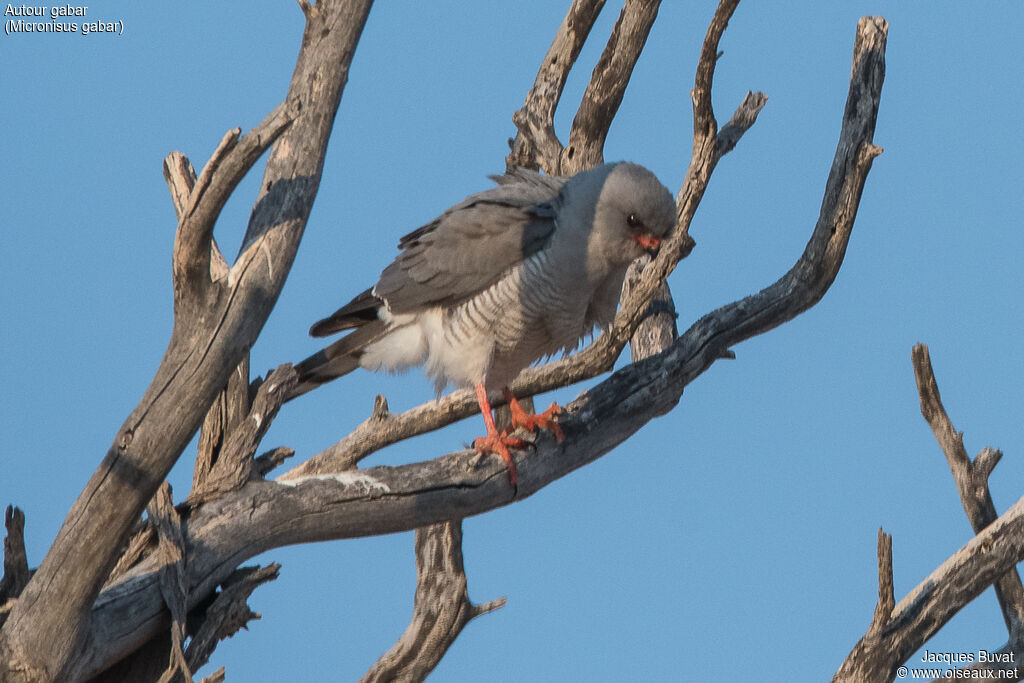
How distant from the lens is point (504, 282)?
508 centimetres

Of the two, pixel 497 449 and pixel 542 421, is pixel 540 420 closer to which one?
pixel 542 421

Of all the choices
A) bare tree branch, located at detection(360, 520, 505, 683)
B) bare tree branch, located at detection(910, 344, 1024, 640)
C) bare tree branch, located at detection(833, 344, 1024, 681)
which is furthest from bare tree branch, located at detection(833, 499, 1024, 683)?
bare tree branch, located at detection(360, 520, 505, 683)

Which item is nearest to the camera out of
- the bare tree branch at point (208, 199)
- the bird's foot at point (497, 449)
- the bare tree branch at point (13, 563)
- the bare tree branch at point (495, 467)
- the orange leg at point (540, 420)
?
the bare tree branch at point (208, 199)

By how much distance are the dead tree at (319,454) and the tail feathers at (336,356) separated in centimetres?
31

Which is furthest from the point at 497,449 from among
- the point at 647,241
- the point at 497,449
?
the point at 647,241

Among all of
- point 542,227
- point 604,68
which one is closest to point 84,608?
point 542,227

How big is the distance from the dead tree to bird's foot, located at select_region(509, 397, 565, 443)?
6 cm

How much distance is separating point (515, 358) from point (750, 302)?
1.14 m

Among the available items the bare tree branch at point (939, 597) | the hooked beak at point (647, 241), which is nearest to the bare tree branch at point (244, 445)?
the hooked beak at point (647, 241)

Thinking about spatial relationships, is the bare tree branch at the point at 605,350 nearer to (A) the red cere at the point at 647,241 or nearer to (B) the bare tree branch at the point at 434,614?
(A) the red cere at the point at 647,241

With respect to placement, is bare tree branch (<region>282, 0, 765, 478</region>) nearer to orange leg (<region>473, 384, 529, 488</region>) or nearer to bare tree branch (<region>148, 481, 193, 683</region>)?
orange leg (<region>473, 384, 529, 488</region>)

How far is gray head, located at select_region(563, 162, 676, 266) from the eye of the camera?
16.6 feet

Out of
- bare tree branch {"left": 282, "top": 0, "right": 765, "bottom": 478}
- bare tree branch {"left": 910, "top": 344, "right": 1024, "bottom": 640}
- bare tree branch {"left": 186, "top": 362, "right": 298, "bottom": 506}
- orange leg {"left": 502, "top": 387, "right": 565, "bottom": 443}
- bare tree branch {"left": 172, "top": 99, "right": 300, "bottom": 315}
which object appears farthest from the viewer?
bare tree branch {"left": 282, "top": 0, "right": 765, "bottom": 478}

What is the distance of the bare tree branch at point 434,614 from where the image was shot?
531 cm
